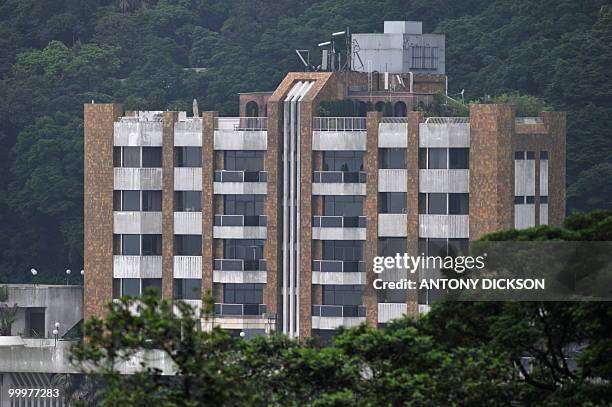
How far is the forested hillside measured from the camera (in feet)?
405

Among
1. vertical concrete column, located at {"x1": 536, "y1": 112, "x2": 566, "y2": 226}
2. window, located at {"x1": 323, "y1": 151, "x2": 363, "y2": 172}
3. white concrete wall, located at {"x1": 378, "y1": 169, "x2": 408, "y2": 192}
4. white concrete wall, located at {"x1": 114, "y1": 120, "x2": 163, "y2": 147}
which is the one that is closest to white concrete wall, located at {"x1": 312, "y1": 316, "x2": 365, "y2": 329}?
white concrete wall, located at {"x1": 378, "y1": 169, "x2": 408, "y2": 192}

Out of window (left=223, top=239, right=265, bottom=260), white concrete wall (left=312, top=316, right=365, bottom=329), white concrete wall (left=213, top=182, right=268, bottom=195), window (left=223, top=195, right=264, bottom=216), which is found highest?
white concrete wall (left=213, top=182, right=268, bottom=195)

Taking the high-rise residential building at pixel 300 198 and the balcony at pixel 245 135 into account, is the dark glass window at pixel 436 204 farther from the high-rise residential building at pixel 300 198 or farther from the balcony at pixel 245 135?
the balcony at pixel 245 135

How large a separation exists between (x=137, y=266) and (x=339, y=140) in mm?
9594

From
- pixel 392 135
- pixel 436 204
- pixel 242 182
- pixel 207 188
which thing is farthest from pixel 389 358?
pixel 207 188

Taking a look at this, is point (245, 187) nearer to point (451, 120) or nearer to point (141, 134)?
point (141, 134)

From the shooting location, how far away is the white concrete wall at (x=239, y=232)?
99500 millimetres

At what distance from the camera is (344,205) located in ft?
323

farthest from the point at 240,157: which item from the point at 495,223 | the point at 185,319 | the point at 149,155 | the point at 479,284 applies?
the point at 185,319

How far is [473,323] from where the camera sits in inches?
2346

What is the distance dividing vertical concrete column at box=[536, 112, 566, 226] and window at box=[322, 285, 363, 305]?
816 cm

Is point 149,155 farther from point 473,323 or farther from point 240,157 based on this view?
point 473,323

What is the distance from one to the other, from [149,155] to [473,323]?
42319 millimetres

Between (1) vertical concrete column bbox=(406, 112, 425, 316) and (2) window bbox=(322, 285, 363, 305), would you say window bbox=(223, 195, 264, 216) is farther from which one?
(1) vertical concrete column bbox=(406, 112, 425, 316)
